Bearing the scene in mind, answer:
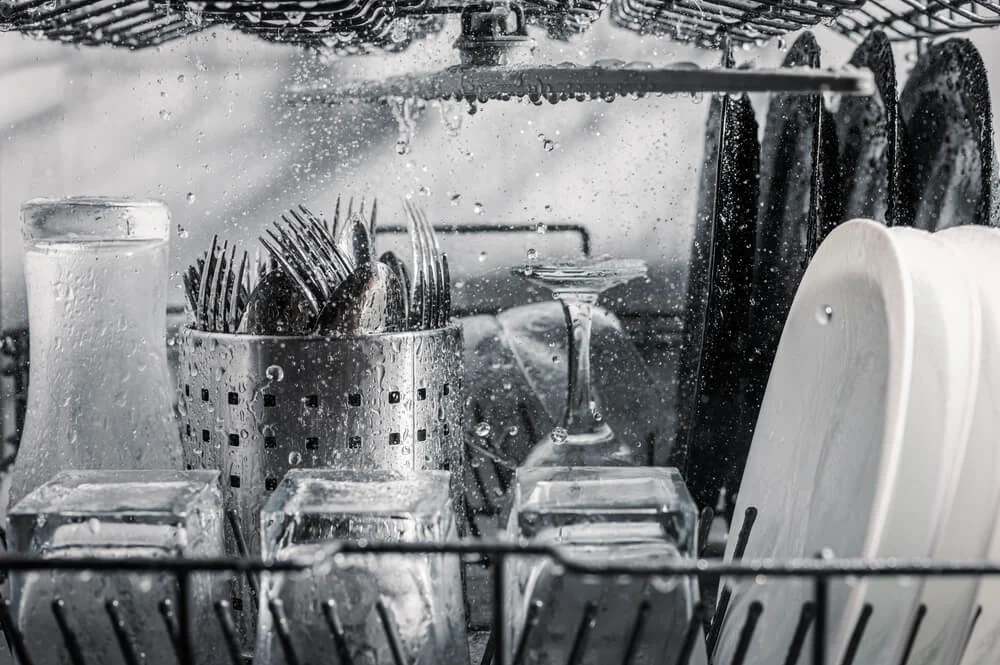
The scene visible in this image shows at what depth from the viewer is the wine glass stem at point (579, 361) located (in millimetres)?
630

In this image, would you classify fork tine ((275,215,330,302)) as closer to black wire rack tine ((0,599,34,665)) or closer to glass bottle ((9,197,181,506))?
glass bottle ((9,197,181,506))

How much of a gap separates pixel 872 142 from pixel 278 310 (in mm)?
370

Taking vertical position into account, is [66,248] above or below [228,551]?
above

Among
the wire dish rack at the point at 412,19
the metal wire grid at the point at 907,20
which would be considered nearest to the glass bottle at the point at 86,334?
the wire dish rack at the point at 412,19

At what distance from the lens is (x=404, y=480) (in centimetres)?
46

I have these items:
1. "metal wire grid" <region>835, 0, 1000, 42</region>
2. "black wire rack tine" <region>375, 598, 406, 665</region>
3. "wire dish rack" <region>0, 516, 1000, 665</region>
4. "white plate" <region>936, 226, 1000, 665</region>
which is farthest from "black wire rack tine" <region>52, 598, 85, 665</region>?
"metal wire grid" <region>835, 0, 1000, 42</region>

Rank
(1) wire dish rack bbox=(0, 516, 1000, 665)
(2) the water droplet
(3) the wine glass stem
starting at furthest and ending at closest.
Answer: (3) the wine glass stem, (2) the water droplet, (1) wire dish rack bbox=(0, 516, 1000, 665)

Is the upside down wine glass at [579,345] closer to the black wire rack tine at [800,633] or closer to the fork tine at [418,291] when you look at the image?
the fork tine at [418,291]

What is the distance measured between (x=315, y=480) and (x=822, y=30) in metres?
0.50

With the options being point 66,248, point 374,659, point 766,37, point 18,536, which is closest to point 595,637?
point 374,659

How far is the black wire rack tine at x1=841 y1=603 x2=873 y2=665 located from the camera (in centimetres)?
38

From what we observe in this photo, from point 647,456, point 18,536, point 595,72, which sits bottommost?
point 647,456

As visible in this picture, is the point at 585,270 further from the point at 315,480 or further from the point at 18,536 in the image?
the point at 18,536

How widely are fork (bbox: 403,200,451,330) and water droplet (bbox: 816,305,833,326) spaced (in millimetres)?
188
